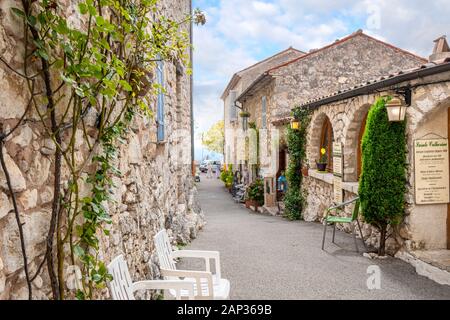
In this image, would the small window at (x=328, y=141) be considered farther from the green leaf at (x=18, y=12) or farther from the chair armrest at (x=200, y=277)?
the green leaf at (x=18, y=12)

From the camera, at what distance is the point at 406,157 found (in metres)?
4.84

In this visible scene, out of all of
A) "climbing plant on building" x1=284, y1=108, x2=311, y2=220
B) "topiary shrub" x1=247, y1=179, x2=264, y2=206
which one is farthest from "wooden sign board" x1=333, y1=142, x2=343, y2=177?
"topiary shrub" x1=247, y1=179, x2=264, y2=206

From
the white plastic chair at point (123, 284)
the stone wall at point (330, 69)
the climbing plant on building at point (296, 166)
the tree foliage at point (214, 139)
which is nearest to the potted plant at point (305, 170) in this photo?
the climbing plant on building at point (296, 166)

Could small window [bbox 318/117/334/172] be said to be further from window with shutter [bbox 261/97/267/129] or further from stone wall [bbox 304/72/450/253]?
window with shutter [bbox 261/97/267/129]

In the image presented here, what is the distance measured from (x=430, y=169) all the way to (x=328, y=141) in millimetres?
3789

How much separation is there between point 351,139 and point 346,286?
330 centimetres

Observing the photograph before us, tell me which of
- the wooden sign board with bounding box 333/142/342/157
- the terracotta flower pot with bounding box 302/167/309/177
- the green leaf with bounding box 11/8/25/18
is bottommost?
the terracotta flower pot with bounding box 302/167/309/177

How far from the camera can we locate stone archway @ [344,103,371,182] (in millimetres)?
6410

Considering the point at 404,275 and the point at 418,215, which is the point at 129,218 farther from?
the point at 418,215

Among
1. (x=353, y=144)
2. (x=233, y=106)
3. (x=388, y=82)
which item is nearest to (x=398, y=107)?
(x=388, y=82)

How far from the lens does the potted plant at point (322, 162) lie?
8.20 m

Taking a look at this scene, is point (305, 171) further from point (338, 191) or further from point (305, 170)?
point (338, 191)

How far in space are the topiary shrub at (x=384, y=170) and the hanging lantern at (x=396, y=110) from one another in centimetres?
16

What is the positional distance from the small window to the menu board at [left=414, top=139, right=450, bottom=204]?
349cm
